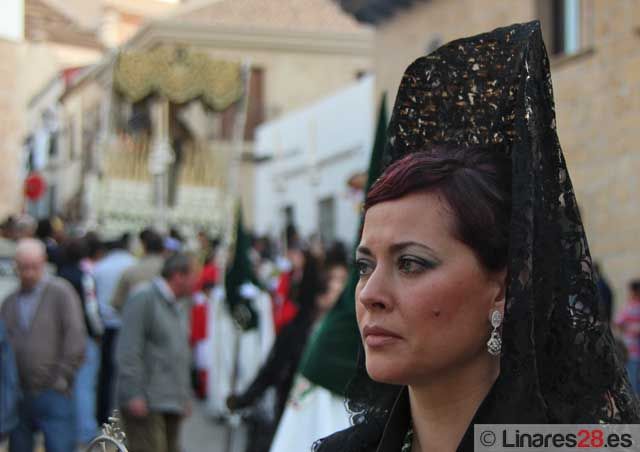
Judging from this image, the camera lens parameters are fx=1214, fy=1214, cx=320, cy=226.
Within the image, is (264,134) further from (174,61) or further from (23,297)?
(23,297)

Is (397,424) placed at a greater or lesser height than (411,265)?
lesser

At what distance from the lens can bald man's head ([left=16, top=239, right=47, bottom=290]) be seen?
7133 mm

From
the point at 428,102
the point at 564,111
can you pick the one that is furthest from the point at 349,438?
the point at 564,111

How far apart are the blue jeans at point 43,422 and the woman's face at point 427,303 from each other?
511 centimetres

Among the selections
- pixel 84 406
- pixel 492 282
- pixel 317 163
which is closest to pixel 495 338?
pixel 492 282

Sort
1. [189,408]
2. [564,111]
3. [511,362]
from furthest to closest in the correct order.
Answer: [564,111] → [189,408] → [511,362]

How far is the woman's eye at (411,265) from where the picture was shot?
2.17m

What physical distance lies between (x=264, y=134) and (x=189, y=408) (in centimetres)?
2249

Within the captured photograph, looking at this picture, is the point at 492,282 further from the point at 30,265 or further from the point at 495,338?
the point at 30,265

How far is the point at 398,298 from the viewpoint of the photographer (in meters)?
2.17

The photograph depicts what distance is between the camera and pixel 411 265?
2184mm

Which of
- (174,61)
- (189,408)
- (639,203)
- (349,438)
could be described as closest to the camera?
(349,438)

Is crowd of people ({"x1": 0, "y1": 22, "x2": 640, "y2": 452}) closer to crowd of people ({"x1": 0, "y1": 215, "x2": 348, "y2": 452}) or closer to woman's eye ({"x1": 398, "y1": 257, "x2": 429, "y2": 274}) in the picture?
woman's eye ({"x1": 398, "y1": 257, "x2": 429, "y2": 274})

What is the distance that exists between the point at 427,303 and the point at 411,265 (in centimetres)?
8
